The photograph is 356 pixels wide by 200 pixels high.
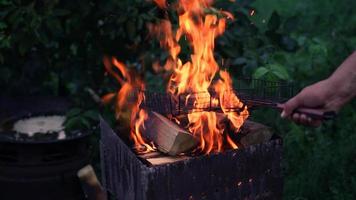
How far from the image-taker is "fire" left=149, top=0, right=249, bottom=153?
9.25 ft

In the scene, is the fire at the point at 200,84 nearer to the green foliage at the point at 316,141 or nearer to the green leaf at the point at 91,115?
the green foliage at the point at 316,141

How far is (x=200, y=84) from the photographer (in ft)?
10.1

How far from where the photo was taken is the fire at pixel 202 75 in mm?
2820

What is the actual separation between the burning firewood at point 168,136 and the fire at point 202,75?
0.13 metres

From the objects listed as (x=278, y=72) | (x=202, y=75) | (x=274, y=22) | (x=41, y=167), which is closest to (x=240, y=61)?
(x=274, y=22)

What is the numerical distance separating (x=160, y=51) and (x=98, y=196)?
1.56 metres

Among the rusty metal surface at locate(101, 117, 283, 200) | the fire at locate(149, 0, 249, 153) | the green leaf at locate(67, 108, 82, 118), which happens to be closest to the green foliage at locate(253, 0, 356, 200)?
the fire at locate(149, 0, 249, 153)

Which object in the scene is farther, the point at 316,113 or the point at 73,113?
the point at 73,113

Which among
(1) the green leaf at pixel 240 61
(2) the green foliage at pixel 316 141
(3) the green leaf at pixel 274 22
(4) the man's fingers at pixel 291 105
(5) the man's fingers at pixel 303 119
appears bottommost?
(2) the green foliage at pixel 316 141

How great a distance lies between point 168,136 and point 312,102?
0.86 metres

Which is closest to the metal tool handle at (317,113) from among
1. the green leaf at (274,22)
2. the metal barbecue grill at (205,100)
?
the metal barbecue grill at (205,100)

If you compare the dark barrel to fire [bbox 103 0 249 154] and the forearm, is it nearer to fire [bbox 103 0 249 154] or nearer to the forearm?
fire [bbox 103 0 249 154]

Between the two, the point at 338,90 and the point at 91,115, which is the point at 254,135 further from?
the point at 91,115

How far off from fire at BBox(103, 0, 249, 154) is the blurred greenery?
43 cm
